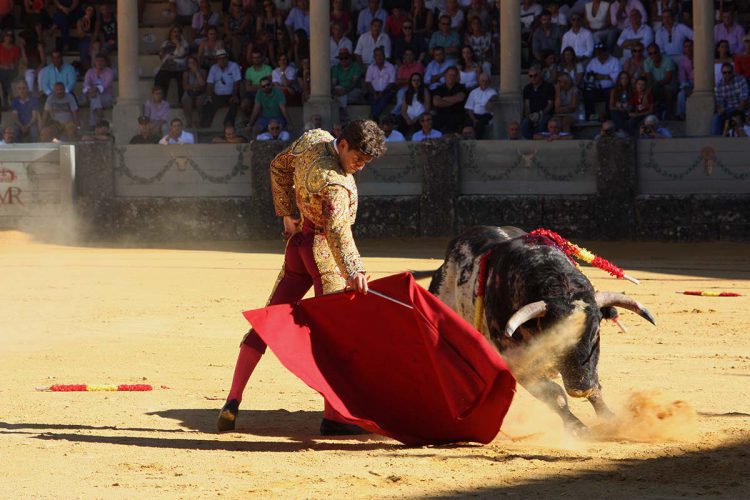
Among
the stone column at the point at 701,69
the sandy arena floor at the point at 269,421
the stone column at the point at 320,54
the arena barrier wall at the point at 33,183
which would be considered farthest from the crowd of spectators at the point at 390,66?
the sandy arena floor at the point at 269,421

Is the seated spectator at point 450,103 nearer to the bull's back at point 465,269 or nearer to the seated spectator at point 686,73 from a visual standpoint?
the seated spectator at point 686,73

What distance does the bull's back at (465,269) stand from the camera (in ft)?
21.0

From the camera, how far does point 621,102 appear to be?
51.9 feet

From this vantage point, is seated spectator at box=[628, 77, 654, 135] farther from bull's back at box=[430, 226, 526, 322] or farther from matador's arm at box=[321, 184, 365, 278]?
matador's arm at box=[321, 184, 365, 278]

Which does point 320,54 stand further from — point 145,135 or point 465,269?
point 465,269

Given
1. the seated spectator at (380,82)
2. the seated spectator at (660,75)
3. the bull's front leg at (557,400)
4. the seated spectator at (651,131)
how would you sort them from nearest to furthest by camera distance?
the bull's front leg at (557,400) → the seated spectator at (651,131) → the seated spectator at (660,75) → the seated spectator at (380,82)

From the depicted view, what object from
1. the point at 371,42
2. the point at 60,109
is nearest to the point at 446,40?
the point at 371,42

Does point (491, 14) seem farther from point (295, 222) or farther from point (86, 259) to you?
point (295, 222)

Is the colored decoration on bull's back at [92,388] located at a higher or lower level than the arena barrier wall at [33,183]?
lower

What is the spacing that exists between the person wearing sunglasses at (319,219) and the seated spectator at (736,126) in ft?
34.8

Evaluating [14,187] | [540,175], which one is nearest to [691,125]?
[540,175]

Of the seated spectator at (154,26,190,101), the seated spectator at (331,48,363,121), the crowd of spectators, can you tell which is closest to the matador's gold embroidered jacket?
the crowd of spectators

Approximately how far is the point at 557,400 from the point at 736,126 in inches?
417

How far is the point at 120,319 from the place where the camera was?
987cm
